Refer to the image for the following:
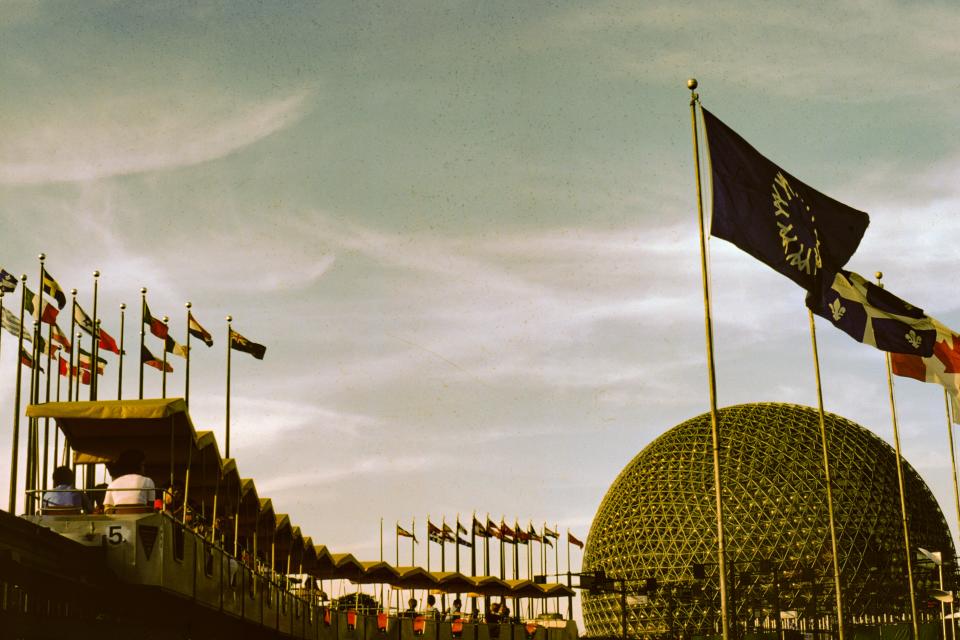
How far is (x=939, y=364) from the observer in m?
26.8

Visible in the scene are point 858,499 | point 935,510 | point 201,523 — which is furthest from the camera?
point 935,510

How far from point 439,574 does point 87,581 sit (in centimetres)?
3129

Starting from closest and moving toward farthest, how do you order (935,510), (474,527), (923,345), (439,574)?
(923,345)
(439,574)
(474,527)
(935,510)

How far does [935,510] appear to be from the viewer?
9194cm

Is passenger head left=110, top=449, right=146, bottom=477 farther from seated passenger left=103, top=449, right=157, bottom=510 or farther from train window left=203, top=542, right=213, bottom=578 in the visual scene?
train window left=203, top=542, right=213, bottom=578

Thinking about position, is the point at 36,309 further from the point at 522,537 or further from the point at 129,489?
the point at 522,537

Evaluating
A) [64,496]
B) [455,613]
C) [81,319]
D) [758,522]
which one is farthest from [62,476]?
[758,522]

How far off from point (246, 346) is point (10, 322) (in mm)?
7774

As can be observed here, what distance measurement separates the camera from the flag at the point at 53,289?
2872 centimetres

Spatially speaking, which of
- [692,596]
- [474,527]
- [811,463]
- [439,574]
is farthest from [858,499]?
[439,574]

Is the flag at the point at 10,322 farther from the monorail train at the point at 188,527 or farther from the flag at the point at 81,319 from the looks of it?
the monorail train at the point at 188,527

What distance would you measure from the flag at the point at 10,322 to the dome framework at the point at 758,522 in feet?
185

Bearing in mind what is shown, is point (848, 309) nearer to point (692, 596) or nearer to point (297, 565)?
point (297, 565)

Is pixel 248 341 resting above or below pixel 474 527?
above
